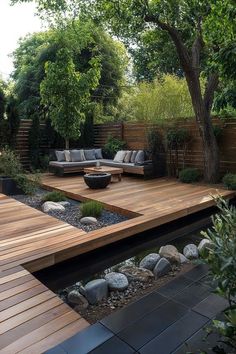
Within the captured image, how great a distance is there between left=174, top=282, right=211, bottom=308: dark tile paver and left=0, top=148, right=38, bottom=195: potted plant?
407cm

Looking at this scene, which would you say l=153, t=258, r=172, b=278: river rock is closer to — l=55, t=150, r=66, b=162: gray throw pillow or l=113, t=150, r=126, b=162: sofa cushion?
l=113, t=150, r=126, b=162: sofa cushion

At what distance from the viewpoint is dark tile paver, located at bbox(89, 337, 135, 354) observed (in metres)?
1.62

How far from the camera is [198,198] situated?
5.18 m

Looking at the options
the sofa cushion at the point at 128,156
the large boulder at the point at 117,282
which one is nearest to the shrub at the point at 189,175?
the sofa cushion at the point at 128,156

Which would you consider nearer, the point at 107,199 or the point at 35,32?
the point at 107,199

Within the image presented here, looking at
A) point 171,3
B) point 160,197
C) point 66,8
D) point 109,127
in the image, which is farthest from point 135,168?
point 66,8

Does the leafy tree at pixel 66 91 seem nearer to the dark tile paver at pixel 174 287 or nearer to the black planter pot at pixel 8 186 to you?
the black planter pot at pixel 8 186

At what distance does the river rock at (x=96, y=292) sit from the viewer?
2.52 meters

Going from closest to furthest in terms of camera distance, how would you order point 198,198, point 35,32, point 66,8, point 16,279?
point 16,279
point 198,198
point 66,8
point 35,32

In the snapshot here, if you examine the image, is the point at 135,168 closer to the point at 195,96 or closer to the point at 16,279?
the point at 195,96

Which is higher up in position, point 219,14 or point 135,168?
point 219,14

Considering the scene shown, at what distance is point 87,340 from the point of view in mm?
1715

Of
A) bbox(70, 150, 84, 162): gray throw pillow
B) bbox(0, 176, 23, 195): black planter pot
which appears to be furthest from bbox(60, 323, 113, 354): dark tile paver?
bbox(70, 150, 84, 162): gray throw pillow

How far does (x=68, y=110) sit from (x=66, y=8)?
2831mm
